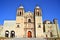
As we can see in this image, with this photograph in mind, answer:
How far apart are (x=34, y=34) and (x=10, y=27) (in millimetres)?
7499

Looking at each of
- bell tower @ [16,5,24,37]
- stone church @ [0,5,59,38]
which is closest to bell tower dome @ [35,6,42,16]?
stone church @ [0,5,59,38]

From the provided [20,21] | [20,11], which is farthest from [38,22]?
[20,11]

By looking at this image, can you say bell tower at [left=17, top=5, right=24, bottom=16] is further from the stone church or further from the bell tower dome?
the bell tower dome

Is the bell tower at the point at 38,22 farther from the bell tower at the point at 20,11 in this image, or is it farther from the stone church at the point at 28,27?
the bell tower at the point at 20,11

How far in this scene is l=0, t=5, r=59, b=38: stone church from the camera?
41656 millimetres

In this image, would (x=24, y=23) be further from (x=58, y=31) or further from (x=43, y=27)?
(x=58, y=31)

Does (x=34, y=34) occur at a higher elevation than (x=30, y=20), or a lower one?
lower

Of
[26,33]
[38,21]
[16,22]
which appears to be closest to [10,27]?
[16,22]

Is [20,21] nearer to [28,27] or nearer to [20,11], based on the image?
[28,27]

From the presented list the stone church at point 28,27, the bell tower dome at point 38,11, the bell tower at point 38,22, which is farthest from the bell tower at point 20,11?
the bell tower dome at point 38,11

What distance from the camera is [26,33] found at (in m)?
42.8

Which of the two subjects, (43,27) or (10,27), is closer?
(10,27)

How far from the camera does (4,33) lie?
41.9 m

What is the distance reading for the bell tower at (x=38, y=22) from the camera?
4128 centimetres
